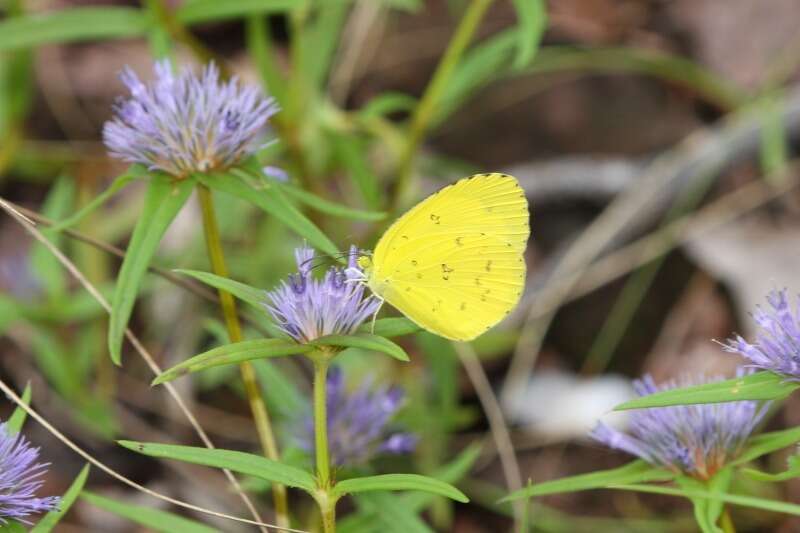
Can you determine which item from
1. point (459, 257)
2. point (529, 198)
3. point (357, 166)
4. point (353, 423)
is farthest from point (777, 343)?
Result: point (529, 198)

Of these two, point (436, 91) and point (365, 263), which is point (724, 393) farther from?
point (436, 91)

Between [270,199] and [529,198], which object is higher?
[529,198]

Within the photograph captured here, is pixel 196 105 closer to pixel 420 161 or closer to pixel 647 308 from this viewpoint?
pixel 420 161

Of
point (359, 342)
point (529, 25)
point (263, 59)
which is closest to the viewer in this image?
point (359, 342)

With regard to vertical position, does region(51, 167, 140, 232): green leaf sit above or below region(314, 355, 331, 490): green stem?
above

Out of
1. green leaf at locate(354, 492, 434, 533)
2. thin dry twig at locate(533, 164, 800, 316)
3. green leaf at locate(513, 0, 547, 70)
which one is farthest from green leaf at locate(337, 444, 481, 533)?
thin dry twig at locate(533, 164, 800, 316)

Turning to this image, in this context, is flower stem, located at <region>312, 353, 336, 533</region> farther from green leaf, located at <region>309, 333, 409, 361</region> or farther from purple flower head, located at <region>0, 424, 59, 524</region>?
purple flower head, located at <region>0, 424, 59, 524</region>

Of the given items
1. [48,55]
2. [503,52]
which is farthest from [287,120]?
[48,55]
